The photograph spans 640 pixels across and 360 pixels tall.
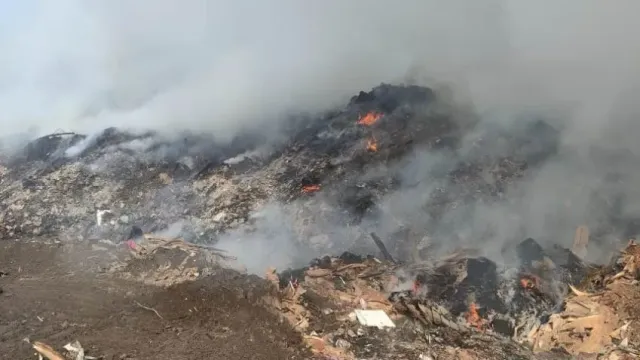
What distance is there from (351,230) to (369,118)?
205 inches

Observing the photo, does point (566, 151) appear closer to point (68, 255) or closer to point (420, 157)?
point (420, 157)

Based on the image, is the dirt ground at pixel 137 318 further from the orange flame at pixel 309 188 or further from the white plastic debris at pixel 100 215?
the orange flame at pixel 309 188

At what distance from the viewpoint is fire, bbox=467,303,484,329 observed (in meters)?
8.37

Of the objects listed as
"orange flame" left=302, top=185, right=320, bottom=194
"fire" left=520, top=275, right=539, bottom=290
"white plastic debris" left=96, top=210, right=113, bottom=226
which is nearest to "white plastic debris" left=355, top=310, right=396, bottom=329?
"fire" left=520, top=275, right=539, bottom=290

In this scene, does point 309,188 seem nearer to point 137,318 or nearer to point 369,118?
point 369,118

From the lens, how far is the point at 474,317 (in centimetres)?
848

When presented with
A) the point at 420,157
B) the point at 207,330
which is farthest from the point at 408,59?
the point at 207,330

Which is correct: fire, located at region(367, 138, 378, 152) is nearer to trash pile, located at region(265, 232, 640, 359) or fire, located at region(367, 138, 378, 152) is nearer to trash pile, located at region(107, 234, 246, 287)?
trash pile, located at region(265, 232, 640, 359)

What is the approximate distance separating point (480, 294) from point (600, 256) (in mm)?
3356

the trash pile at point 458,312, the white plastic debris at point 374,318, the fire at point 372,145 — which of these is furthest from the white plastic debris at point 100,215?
the white plastic debris at point 374,318

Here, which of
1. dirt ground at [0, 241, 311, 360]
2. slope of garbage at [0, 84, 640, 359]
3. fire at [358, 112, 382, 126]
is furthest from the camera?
fire at [358, 112, 382, 126]

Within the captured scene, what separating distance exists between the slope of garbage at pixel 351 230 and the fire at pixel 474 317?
0.02 m

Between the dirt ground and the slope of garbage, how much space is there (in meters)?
0.11

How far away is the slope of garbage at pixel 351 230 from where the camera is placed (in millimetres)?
8086
